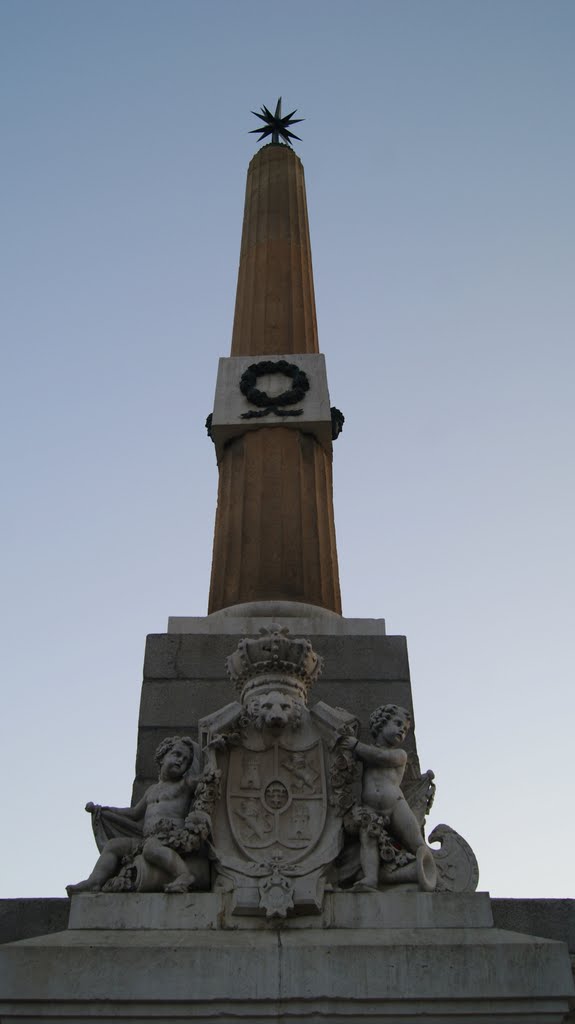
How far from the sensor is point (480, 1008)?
7.97 meters

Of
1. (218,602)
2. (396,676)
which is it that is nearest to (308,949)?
(396,676)

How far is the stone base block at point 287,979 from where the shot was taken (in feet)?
25.9

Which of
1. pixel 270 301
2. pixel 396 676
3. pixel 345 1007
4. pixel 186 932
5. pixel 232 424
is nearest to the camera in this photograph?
pixel 345 1007

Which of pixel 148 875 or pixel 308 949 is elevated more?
pixel 148 875

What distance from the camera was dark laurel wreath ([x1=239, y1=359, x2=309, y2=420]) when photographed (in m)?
15.4

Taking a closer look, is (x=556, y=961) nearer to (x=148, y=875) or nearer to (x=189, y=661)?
(x=148, y=875)

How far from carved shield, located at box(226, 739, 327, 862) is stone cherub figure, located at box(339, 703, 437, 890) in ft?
1.26

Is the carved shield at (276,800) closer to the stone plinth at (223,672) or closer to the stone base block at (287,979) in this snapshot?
the stone base block at (287,979)

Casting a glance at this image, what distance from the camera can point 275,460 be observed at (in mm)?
14906

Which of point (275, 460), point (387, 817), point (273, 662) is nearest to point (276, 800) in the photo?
point (387, 817)

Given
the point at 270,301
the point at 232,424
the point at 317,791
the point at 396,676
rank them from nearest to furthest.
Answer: the point at 317,791, the point at 396,676, the point at 232,424, the point at 270,301

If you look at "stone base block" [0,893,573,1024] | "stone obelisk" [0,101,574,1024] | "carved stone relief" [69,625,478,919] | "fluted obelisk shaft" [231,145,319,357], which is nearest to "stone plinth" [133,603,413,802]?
"stone obelisk" [0,101,574,1024]

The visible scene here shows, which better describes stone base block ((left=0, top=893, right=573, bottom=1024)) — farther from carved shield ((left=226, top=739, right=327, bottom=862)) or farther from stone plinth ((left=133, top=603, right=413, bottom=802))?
stone plinth ((left=133, top=603, right=413, bottom=802))

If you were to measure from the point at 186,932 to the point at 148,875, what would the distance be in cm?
70
